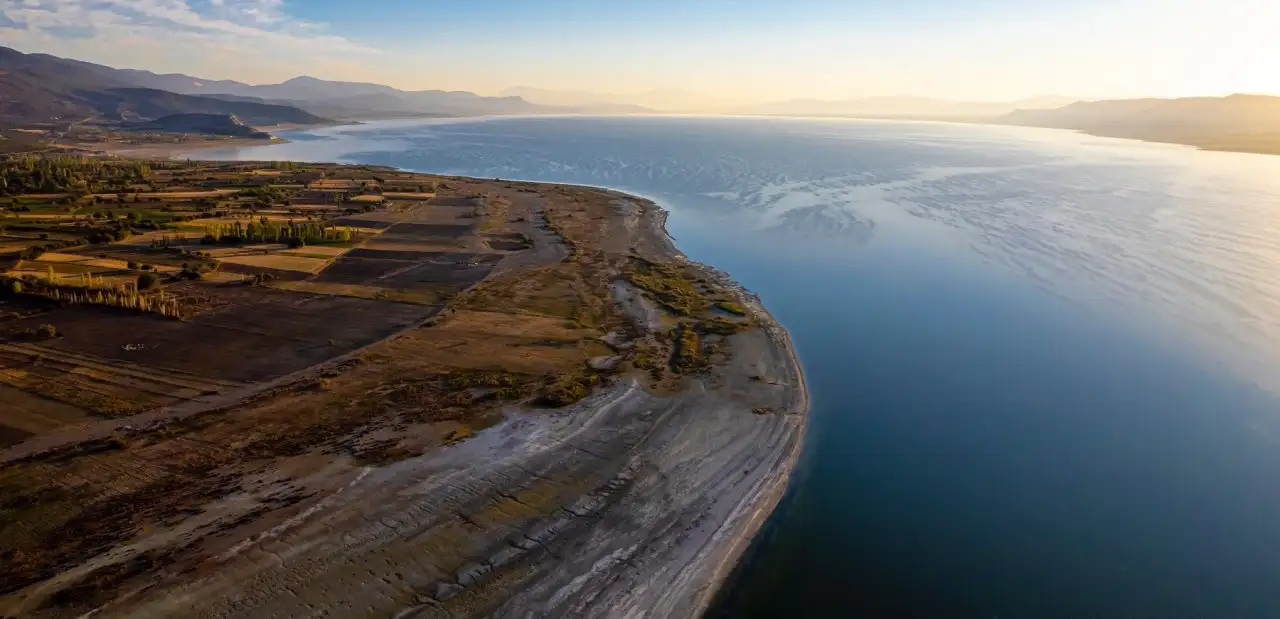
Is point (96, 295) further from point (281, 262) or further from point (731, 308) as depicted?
point (731, 308)

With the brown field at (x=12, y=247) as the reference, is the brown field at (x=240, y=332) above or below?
below

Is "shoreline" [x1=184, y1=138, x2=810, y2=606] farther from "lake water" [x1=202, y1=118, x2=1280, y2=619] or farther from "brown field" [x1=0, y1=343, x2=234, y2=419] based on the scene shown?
"brown field" [x1=0, y1=343, x2=234, y2=419]

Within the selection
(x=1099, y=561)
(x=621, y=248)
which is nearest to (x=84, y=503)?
(x=1099, y=561)

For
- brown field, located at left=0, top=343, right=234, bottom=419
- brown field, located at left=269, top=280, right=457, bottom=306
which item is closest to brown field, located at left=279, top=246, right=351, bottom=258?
brown field, located at left=269, top=280, right=457, bottom=306

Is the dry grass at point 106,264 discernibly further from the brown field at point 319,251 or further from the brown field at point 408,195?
the brown field at point 408,195

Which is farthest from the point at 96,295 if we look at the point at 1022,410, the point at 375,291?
the point at 1022,410

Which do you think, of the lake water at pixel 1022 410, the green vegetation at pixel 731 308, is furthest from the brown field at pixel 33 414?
the green vegetation at pixel 731 308
